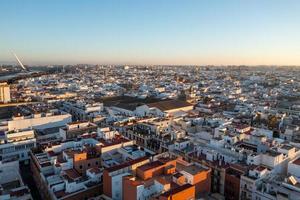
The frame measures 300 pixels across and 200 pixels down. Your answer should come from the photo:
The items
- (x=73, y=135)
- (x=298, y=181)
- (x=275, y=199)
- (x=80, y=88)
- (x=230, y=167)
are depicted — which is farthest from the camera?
(x=80, y=88)

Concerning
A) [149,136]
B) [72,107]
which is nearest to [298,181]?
[149,136]

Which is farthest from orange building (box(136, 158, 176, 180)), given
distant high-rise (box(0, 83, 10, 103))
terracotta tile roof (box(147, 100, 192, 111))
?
distant high-rise (box(0, 83, 10, 103))

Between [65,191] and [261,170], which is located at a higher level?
[261,170]

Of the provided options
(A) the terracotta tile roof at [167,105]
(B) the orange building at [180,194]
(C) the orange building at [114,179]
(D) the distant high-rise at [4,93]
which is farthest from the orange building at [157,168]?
(D) the distant high-rise at [4,93]

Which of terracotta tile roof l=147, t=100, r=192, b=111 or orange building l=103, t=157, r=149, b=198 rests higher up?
terracotta tile roof l=147, t=100, r=192, b=111

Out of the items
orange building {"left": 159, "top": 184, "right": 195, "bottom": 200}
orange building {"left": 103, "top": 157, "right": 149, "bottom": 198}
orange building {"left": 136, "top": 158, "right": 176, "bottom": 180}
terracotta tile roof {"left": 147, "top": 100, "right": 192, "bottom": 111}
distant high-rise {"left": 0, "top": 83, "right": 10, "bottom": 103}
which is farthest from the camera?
distant high-rise {"left": 0, "top": 83, "right": 10, "bottom": 103}

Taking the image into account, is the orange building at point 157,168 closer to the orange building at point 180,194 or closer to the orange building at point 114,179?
the orange building at point 114,179

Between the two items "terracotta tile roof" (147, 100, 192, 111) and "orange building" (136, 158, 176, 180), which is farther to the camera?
"terracotta tile roof" (147, 100, 192, 111)

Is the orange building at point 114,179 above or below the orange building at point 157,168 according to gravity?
below

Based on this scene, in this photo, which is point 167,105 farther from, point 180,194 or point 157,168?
point 180,194

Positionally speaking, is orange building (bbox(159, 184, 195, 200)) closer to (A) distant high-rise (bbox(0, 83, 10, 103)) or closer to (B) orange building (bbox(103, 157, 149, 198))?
(B) orange building (bbox(103, 157, 149, 198))

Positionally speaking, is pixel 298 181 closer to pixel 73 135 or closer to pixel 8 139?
pixel 73 135
